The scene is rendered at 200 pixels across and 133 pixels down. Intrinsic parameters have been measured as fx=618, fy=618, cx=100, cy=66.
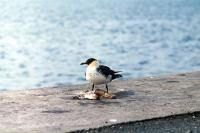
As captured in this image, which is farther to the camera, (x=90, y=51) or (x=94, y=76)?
(x=90, y=51)

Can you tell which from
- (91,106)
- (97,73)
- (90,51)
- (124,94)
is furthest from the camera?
(90,51)

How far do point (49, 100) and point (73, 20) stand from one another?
6422cm

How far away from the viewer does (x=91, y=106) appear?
8.52 m

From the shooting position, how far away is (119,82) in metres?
10.4

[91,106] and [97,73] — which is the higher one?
[97,73]

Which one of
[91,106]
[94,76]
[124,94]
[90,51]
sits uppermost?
[90,51]

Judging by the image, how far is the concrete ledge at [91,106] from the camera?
766 cm

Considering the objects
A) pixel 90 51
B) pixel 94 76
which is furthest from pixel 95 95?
pixel 90 51

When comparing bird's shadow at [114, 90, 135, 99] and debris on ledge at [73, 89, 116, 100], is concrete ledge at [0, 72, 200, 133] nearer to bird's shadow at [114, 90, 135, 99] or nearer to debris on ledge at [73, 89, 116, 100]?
bird's shadow at [114, 90, 135, 99]

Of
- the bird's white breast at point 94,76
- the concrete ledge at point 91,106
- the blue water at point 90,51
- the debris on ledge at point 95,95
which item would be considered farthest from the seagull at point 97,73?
the blue water at point 90,51

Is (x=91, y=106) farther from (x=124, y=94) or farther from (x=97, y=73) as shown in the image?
(x=124, y=94)

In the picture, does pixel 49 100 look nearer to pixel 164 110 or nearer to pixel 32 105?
pixel 32 105

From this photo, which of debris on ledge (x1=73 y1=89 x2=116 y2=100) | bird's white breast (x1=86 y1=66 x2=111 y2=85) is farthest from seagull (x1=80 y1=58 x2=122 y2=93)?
debris on ledge (x1=73 y1=89 x2=116 y2=100)

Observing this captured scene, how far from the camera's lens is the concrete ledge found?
766 cm
